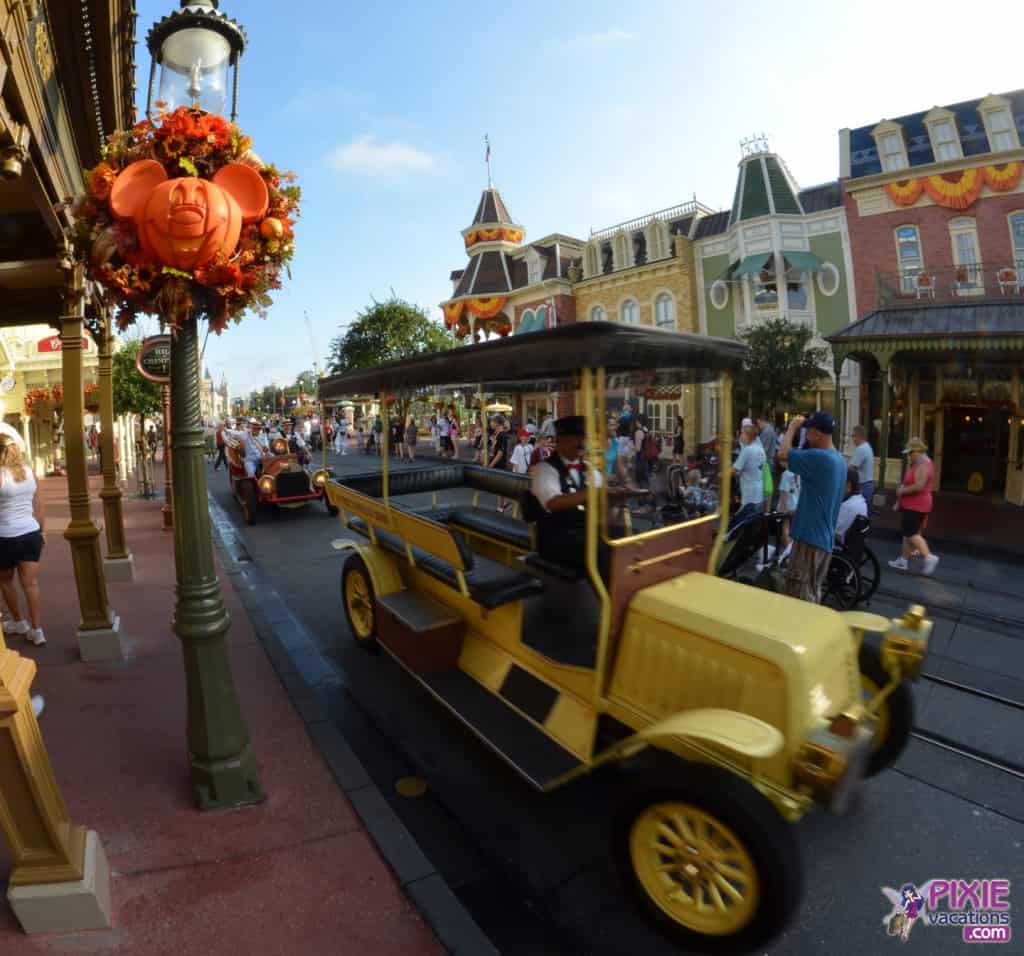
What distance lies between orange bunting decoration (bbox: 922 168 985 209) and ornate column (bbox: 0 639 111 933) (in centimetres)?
2084

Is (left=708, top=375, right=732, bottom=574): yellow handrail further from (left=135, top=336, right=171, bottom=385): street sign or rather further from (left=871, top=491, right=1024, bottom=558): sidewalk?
(left=871, top=491, right=1024, bottom=558): sidewalk

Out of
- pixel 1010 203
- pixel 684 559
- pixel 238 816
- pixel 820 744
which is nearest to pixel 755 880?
pixel 820 744

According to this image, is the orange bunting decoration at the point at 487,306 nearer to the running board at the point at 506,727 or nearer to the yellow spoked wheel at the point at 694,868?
the running board at the point at 506,727

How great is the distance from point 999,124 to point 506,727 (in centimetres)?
2022

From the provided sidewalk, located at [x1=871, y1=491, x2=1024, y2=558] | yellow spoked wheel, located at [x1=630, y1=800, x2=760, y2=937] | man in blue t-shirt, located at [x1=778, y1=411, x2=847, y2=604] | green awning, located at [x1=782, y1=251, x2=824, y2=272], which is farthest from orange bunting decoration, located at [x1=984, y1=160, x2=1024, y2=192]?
yellow spoked wheel, located at [x1=630, y1=800, x2=760, y2=937]

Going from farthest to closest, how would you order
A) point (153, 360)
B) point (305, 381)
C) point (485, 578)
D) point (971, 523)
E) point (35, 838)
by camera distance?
1. point (305, 381)
2. point (971, 523)
3. point (153, 360)
4. point (485, 578)
5. point (35, 838)

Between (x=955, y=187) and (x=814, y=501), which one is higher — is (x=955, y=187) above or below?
above

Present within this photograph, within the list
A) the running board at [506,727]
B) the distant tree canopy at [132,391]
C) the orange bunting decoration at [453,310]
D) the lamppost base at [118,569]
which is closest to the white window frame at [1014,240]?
the running board at [506,727]

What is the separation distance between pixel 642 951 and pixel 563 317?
26159mm

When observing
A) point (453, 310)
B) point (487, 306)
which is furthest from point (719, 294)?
point (453, 310)

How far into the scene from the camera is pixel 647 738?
265 centimetres

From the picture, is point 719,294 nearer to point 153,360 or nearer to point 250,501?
point 250,501

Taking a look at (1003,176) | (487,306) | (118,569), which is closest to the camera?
(118,569)

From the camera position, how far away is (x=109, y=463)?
664cm
